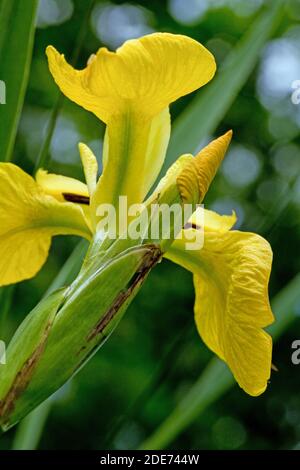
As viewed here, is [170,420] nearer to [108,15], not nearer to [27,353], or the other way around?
[27,353]

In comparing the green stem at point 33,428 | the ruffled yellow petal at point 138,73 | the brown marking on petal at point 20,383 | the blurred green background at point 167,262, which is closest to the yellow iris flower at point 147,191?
the ruffled yellow petal at point 138,73

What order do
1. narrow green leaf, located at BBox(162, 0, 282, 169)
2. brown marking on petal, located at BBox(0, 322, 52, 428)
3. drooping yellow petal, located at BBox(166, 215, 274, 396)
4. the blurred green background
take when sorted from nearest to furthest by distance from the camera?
brown marking on petal, located at BBox(0, 322, 52, 428) → drooping yellow petal, located at BBox(166, 215, 274, 396) → narrow green leaf, located at BBox(162, 0, 282, 169) → the blurred green background

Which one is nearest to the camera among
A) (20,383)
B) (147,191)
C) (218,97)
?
(20,383)

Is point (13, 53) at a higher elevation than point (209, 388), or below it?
higher

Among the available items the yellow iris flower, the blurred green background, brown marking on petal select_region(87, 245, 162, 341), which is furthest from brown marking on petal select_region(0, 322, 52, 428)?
the blurred green background

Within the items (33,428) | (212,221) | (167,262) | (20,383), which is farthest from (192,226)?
(167,262)

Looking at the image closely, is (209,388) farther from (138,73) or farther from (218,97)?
(138,73)

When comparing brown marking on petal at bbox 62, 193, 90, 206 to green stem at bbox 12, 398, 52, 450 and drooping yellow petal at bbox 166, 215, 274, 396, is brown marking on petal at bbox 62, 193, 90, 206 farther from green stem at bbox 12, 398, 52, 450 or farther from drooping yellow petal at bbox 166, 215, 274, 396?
green stem at bbox 12, 398, 52, 450

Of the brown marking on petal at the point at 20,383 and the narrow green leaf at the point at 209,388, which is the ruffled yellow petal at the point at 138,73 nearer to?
the brown marking on petal at the point at 20,383
